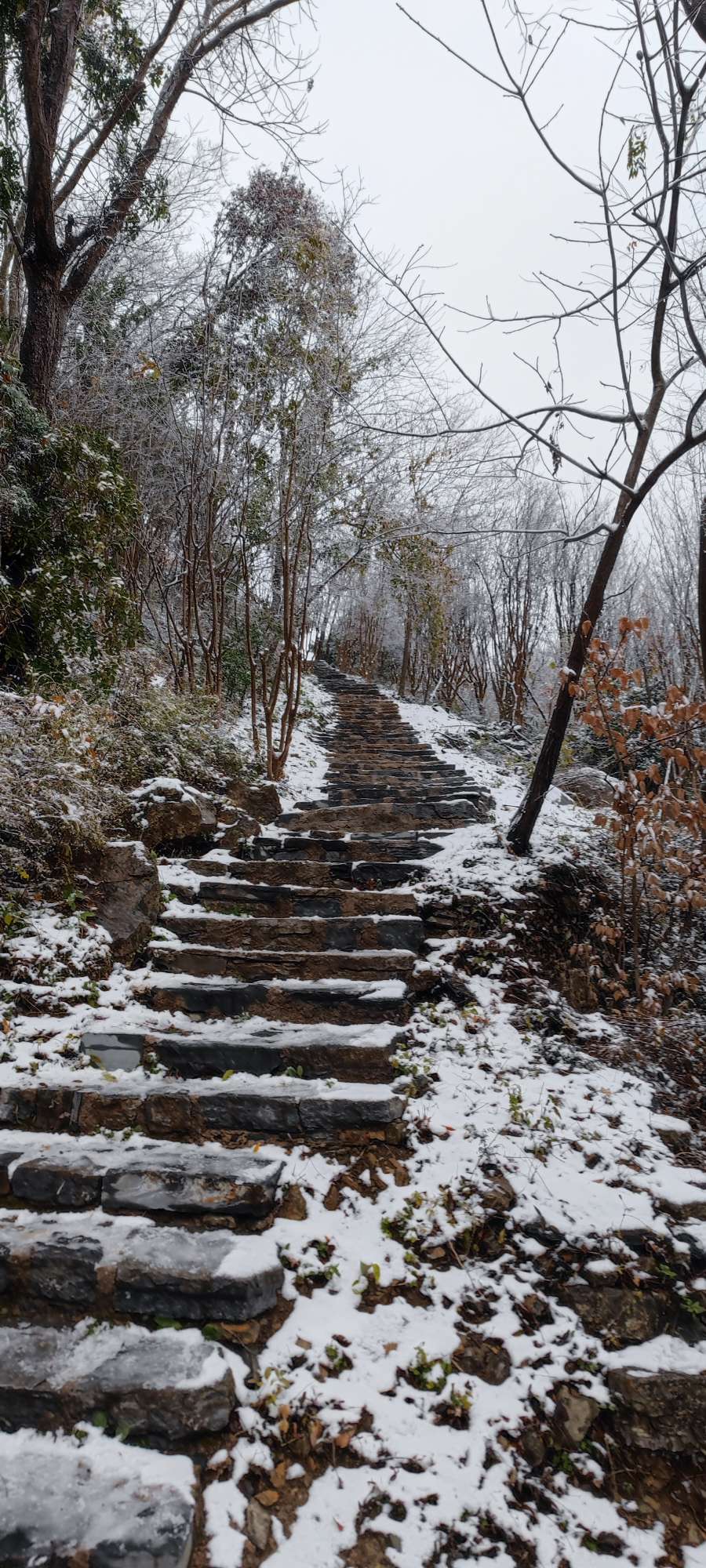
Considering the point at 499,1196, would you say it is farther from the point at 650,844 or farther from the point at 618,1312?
the point at 650,844

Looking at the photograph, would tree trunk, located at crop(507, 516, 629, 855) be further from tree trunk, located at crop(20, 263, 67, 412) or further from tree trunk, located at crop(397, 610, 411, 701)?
tree trunk, located at crop(397, 610, 411, 701)

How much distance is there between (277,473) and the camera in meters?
8.30

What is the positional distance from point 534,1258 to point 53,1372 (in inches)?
61.4

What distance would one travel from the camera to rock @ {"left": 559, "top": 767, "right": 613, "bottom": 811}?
315 inches

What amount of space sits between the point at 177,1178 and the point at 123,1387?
625 millimetres

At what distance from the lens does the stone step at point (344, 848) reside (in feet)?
17.5

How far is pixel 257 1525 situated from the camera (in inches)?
72.7

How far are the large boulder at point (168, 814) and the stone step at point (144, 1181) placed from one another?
7.96 feet

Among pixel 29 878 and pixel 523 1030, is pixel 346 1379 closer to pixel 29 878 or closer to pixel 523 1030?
pixel 523 1030

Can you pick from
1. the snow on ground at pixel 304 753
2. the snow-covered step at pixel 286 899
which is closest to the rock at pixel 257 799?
the snow on ground at pixel 304 753

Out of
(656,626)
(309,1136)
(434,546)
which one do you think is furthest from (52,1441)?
(656,626)

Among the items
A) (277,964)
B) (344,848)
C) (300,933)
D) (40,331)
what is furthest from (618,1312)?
(40,331)

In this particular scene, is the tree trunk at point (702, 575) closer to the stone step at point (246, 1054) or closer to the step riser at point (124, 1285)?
the stone step at point (246, 1054)

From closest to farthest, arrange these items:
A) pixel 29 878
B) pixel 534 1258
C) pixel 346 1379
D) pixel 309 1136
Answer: pixel 346 1379 → pixel 534 1258 → pixel 309 1136 → pixel 29 878
